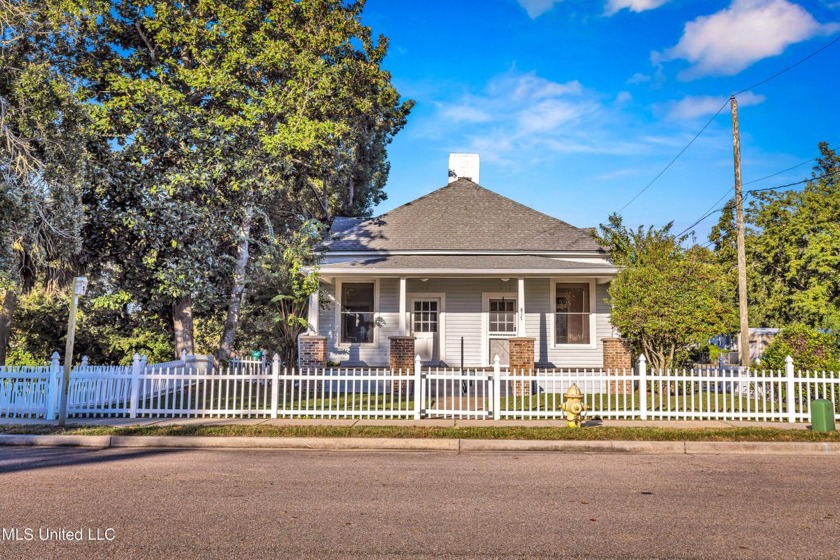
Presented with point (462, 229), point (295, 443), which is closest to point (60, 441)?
point (295, 443)

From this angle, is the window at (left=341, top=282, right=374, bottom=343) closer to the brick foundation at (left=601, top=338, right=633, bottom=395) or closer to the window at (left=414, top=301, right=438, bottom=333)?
the window at (left=414, top=301, right=438, bottom=333)

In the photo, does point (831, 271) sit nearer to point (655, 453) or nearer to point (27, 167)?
point (655, 453)

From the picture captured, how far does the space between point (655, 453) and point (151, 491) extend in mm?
7098

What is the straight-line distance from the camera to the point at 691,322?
13.9 metres

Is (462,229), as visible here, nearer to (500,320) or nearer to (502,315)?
(502,315)

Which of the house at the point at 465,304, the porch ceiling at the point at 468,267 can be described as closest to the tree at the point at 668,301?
the porch ceiling at the point at 468,267

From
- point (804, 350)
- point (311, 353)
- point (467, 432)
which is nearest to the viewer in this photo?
point (467, 432)

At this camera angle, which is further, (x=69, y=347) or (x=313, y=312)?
(x=313, y=312)

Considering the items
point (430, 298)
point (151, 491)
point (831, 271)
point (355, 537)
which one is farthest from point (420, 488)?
point (831, 271)

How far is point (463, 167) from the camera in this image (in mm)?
24141

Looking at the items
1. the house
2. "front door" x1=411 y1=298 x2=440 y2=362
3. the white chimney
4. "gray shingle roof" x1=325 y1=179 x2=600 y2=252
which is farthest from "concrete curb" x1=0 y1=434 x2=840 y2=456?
the white chimney

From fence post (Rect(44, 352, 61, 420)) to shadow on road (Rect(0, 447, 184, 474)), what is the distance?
6.33 ft

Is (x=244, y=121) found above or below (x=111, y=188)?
above

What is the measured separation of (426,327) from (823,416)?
35.6 feet
